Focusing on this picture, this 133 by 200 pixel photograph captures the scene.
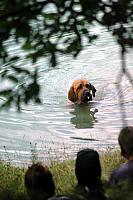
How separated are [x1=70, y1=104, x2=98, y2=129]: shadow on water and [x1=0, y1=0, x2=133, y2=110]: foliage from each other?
6991 mm

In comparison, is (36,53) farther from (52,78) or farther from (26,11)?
(52,78)

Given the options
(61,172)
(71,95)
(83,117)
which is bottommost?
(83,117)

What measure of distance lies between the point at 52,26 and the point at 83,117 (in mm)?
7580

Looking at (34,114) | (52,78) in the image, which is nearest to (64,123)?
(34,114)

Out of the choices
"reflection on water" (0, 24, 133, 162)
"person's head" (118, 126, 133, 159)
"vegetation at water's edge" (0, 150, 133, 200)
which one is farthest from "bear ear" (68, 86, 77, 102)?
"person's head" (118, 126, 133, 159)

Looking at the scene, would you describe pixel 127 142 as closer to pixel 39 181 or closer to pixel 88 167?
pixel 88 167

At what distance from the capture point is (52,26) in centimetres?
291

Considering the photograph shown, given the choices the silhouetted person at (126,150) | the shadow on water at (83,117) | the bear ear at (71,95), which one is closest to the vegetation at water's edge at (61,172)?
the silhouetted person at (126,150)

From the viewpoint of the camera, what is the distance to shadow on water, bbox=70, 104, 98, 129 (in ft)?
33.0

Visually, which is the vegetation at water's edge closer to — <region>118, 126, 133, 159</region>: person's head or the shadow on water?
<region>118, 126, 133, 159</region>: person's head

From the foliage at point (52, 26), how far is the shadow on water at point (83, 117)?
6.99m

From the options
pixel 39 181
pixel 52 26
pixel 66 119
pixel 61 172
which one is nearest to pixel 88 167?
pixel 39 181

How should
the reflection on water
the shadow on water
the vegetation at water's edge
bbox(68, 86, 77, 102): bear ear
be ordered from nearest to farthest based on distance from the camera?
the vegetation at water's edge
the reflection on water
the shadow on water
bbox(68, 86, 77, 102): bear ear

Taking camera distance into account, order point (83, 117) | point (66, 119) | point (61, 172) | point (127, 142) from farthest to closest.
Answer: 1. point (83, 117)
2. point (66, 119)
3. point (61, 172)
4. point (127, 142)
